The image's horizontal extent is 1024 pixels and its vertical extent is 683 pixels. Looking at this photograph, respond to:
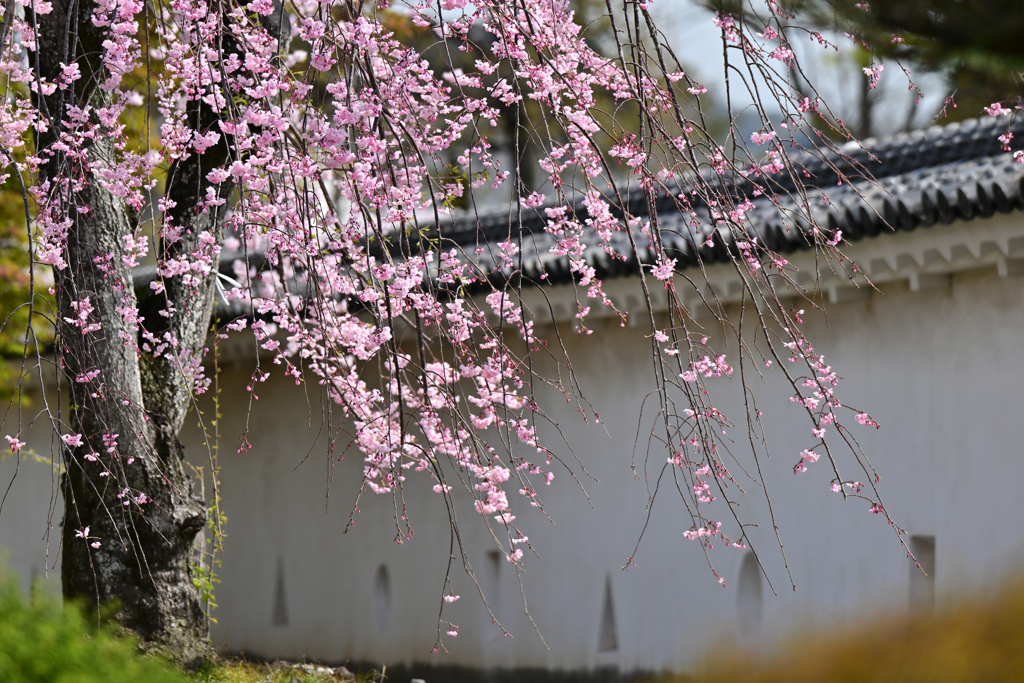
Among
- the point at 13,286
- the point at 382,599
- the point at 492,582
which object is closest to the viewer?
the point at 492,582

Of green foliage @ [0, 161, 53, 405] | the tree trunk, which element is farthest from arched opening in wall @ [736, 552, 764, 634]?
green foliage @ [0, 161, 53, 405]

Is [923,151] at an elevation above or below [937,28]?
above

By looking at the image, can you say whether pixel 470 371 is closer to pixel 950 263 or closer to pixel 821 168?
pixel 950 263

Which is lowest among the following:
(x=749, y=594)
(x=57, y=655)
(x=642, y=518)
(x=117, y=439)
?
(x=749, y=594)

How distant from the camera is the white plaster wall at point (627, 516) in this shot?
206 inches

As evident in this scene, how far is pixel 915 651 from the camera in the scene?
58.4 inches

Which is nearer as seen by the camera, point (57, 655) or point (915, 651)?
point (915, 651)

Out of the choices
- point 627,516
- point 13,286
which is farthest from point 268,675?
point 13,286

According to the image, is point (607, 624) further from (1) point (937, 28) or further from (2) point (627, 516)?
(1) point (937, 28)

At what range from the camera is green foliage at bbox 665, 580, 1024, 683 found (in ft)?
4.71

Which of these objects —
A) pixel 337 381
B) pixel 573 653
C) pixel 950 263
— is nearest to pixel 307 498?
pixel 573 653

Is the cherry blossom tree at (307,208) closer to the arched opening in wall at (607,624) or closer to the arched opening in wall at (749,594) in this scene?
the arched opening in wall at (749,594)

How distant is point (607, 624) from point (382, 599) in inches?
81.0

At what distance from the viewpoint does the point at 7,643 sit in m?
2.34
